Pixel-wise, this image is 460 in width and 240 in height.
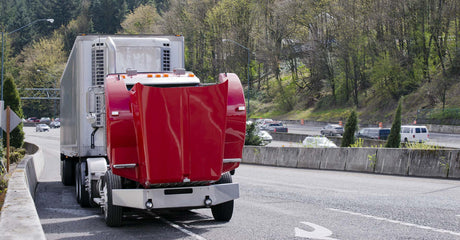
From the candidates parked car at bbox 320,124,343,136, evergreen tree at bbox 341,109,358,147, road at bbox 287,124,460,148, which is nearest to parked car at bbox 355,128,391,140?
road at bbox 287,124,460,148

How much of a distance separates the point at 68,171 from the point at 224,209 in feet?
31.5

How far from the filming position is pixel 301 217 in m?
11.9

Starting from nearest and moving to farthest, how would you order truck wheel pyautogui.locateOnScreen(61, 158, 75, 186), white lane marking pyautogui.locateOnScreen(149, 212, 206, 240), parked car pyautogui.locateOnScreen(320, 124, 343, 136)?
white lane marking pyautogui.locateOnScreen(149, 212, 206, 240) → truck wheel pyautogui.locateOnScreen(61, 158, 75, 186) → parked car pyautogui.locateOnScreen(320, 124, 343, 136)

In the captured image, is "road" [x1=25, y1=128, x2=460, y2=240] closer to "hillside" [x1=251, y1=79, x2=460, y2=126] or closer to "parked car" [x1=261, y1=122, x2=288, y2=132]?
"hillside" [x1=251, y1=79, x2=460, y2=126]

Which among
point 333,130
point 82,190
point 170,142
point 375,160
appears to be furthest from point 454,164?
point 333,130

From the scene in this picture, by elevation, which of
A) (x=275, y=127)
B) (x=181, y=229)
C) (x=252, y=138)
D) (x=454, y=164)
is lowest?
(x=275, y=127)

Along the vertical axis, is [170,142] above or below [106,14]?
below

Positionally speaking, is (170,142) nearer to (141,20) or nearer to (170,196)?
(170,196)

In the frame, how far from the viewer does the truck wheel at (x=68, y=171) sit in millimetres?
19584

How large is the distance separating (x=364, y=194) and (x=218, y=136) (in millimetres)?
6793

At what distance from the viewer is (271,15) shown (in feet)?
276

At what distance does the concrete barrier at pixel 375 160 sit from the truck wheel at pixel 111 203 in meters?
12.8

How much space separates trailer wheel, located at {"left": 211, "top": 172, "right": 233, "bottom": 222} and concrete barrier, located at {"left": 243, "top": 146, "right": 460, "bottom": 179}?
11261mm

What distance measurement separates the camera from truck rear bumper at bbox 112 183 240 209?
10211 mm
